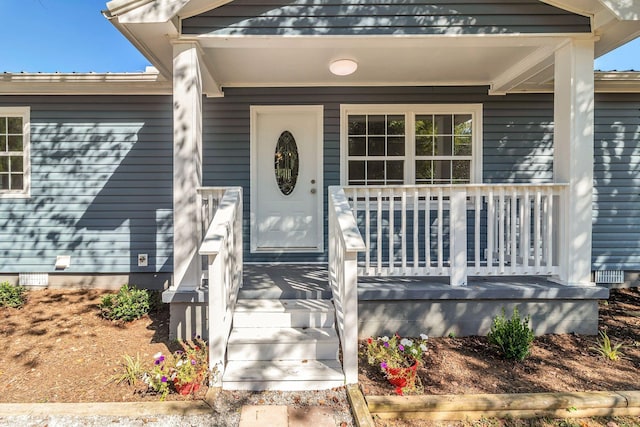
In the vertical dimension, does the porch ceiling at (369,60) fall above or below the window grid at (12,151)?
above

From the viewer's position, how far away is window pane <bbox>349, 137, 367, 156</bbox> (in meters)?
5.21

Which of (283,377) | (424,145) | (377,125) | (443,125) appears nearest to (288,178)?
(377,125)

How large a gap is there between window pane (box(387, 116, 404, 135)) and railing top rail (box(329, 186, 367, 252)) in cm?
210

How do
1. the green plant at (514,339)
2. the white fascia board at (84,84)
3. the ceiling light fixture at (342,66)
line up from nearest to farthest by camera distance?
the green plant at (514,339)
the ceiling light fixture at (342,66)
the white fascia board at (84,84)

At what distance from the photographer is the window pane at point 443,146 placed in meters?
5.25

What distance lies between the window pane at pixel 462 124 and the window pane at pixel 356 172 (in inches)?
56.7

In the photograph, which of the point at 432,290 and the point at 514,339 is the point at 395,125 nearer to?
the point at 432,290

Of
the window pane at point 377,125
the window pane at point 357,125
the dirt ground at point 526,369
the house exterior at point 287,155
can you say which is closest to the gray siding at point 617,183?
the house exterior at point 287,155

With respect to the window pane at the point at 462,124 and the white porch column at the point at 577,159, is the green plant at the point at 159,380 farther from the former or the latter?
the window pane at the point at 462,124

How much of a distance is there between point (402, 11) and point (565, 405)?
3.41 meters

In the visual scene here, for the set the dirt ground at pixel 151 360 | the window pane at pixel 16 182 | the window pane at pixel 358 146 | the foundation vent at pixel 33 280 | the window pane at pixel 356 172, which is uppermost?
the window pane at pixel 358 146

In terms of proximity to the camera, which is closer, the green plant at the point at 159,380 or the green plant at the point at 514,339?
the green plant at the point at 159,380

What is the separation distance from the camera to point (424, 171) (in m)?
5.26

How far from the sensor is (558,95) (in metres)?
3.72
